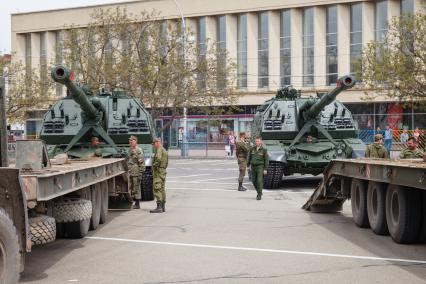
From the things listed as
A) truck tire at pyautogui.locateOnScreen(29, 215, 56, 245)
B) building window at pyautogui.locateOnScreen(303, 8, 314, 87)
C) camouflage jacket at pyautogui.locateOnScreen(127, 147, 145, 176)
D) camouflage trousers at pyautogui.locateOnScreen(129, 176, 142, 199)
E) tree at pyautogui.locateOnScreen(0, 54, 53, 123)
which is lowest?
camouflage trousers at pyautogui.locateOnScreen(129, 176, 142, 199)

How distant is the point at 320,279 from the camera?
771 cm

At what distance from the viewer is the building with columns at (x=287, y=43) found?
1940 inches

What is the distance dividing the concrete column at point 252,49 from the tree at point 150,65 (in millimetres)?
10692

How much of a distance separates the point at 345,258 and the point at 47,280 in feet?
11.9

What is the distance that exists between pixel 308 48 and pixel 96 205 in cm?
4233

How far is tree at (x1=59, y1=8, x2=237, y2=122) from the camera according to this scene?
40.0m

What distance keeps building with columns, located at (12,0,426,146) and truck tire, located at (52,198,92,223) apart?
122 feet

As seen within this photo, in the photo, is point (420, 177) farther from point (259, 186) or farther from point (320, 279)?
point (259, 186)

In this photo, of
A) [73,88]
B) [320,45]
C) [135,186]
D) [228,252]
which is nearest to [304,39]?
[320,45]

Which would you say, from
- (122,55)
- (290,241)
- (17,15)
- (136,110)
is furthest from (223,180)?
(17,15)

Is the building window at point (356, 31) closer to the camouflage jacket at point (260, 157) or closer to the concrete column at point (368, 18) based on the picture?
the concrete column at point (368, 18)

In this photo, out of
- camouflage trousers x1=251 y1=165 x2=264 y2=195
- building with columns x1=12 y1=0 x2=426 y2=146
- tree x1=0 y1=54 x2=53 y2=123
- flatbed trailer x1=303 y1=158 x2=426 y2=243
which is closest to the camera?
flatbed trailer x1=303 y1=158 x2=426 y2=243

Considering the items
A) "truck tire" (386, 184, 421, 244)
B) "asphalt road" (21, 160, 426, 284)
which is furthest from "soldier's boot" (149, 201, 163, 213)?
"truck tire" (386, 184, 421, 244)

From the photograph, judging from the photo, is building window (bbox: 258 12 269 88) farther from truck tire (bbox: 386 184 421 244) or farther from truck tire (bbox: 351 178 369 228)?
truck tire (bbox: 386 184 421 244)
